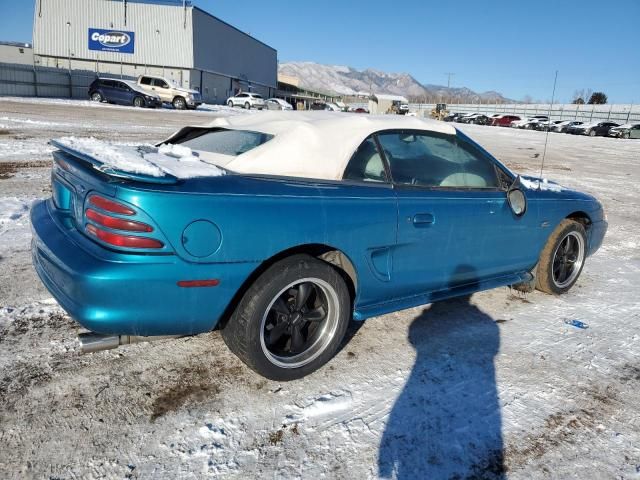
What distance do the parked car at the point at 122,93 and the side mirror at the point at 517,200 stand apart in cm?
2962

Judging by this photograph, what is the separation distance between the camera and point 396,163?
3.08 meters

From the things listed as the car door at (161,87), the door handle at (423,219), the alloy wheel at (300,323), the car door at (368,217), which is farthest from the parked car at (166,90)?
the alloy wheel at (300,323)

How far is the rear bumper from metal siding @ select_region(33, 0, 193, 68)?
4917 cm

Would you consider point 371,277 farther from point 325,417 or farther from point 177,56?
point 177,56

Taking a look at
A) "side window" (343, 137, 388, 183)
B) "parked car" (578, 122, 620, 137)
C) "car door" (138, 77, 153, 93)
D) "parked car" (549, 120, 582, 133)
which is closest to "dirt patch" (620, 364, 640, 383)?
"side window" (343, 137, 388, 183)

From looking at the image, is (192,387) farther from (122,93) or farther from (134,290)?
(122,93)

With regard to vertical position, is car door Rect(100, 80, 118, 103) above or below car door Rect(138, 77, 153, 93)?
below

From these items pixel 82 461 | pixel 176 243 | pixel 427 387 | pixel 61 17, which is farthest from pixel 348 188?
pixel 61 17

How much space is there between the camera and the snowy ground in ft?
6.93

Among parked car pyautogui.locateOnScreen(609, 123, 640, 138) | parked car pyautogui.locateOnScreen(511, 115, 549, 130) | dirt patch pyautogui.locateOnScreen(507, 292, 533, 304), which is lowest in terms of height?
dirt patch pyautogui.locateOnScreen(507, 292, 533, 304)

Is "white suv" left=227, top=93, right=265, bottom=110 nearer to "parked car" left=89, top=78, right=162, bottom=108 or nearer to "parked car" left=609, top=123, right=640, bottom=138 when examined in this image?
"parked car" left=89, top=78, right=162, bottom=108

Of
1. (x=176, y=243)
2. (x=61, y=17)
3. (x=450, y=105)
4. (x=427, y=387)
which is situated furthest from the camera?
(x=450, y=105)

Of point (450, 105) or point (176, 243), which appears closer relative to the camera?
point (176, 243)

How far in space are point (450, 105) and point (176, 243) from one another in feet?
253
